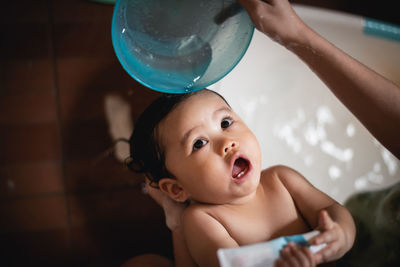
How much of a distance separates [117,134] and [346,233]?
811mm

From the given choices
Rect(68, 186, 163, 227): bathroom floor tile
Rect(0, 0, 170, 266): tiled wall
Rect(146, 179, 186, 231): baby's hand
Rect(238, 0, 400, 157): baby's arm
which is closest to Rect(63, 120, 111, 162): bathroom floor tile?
Rect(0, 0, 170, 266): tiled wall

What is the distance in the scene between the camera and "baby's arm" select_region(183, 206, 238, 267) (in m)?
0.72

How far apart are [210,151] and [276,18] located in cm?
30

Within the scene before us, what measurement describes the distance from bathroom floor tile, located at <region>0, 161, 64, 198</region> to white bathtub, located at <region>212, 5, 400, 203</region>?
67 cm

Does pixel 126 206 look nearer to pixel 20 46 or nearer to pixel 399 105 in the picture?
pixel 20 46

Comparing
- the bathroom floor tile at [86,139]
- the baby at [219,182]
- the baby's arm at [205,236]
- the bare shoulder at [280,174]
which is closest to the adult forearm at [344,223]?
the baby at [219,182]

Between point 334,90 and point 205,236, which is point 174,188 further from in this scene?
point 334,90

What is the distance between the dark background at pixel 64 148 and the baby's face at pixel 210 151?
471 mm

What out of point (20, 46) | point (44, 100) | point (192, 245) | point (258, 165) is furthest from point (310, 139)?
point (20, 46)

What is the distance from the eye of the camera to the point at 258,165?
0.76 meters

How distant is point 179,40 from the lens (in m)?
0.78

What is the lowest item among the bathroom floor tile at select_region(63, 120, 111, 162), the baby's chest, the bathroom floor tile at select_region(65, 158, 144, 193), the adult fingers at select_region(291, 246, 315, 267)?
the bathroom floor tile at select_region(65, 158, 144, 193)

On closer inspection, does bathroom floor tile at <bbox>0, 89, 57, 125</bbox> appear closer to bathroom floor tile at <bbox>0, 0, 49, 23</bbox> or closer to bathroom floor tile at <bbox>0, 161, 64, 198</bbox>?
bathroom floor tile at <bbox>0, 161, 64, 198</bbox>

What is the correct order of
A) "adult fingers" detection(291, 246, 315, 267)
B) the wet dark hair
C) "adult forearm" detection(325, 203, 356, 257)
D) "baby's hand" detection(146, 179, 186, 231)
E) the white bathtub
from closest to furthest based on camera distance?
"adult fingers" detection(291, 246, 315, 267) < "adult forearm" detection(325, 203, 356, 257) < the wet dark hair < "baby's hand" detection(146, 179, 186, 231) < the white bathtub
